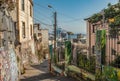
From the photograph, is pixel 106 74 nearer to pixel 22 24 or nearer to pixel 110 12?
pixel 110 12

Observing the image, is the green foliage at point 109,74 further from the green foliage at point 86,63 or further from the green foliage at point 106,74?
the green foliage at point 86,63

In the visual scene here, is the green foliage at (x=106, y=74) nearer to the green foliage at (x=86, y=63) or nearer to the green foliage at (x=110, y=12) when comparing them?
the green foliage at (x=86, y=63)

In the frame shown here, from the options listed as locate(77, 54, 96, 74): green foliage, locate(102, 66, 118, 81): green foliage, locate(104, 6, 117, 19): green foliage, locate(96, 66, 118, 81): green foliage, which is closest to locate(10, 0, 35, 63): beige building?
locate(77, 54, 96, 74): green foliage

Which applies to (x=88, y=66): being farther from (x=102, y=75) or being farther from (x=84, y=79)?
(x=102, y=75)

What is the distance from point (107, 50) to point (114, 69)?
2.21 meters

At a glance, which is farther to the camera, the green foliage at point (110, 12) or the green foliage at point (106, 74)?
the green foliage at point (110, 12)

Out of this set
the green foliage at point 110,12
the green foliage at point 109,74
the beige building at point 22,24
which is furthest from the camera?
the beige building at point 22,24

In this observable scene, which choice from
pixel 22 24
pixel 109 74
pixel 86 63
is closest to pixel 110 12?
pixel 86 63

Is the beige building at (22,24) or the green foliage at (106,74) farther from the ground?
the beige building at (22,24)

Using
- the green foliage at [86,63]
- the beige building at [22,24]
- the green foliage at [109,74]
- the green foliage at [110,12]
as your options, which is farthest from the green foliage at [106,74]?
the beige building at [22,24]

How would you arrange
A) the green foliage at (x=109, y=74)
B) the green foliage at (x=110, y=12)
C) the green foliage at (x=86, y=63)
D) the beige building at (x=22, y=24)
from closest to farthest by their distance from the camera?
the green foliage at (x=109, y=74), the green foliage at (x=110, y=12), the green foliage at (x=86, y=63), the beige building at (x=22, y=24)

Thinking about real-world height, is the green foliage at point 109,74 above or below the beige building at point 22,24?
below

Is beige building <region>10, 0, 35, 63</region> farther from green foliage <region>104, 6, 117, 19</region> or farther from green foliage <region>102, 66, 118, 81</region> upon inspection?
green foliage <region>102, 66, 118, 81</region>

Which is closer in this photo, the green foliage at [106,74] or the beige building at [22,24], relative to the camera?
the green foliage at [106,74]
